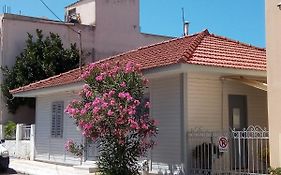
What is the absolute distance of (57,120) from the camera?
20.2 m

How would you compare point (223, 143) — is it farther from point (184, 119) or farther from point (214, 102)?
point (214, 102)

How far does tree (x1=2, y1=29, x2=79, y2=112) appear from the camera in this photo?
28.2 meters

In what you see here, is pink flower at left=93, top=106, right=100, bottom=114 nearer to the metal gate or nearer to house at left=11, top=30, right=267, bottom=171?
house at left=11, top=30, right=267, bottom=171

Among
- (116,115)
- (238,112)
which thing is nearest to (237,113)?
(238,112)

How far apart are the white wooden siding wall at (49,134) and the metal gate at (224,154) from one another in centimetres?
605

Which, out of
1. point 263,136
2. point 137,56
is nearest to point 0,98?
point 137,56

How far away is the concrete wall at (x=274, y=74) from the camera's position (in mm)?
10711

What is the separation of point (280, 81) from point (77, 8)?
24.7 m

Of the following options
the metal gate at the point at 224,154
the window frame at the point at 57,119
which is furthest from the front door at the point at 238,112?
the window frame at the point at 57,119

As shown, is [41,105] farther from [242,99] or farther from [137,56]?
[242,99]

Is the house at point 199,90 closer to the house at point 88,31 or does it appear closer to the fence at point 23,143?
the fence at point 23,143

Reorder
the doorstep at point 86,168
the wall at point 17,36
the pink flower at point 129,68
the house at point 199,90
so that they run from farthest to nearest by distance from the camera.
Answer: the wall at point 17,36
the doorstep at point 86,168
the house at point 199,90
the pink flower at point 129,68

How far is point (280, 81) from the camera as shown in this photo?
10758mm

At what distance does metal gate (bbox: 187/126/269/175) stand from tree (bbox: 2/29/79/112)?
1623cm
